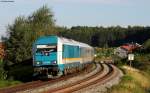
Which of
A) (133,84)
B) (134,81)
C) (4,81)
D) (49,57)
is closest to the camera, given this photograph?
(4,81)

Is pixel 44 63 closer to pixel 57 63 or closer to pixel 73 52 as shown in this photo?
pixel 57 63

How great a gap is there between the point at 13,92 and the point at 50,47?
11188mm

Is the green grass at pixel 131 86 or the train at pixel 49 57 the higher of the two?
the train at pixel 49 57

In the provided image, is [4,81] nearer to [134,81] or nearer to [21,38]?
[134,81]

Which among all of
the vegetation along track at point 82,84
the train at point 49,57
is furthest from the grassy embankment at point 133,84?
the train at point 49,57

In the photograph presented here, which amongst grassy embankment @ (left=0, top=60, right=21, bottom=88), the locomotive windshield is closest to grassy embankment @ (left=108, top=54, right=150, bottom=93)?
the locomotive windshield

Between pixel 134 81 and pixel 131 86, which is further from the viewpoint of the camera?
pixel 134 81

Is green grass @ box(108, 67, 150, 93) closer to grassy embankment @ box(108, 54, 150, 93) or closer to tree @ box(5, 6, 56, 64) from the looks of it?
grassy embankment @ box(108, 54, 150, 93)

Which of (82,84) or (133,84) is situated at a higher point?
(82,84)

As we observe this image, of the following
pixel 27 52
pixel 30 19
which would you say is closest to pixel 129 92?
pixel 27 52

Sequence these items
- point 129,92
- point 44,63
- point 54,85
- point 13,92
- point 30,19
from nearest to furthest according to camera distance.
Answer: point 13,92
point 129,92
point 54,85
point 44,63
point 30,19

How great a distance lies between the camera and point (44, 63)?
33.6 meters

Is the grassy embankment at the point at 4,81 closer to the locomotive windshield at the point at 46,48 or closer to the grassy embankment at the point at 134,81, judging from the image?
the locomotive windshield at the point at 46,48

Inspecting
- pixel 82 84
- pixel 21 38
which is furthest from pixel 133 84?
pixel 21 38
